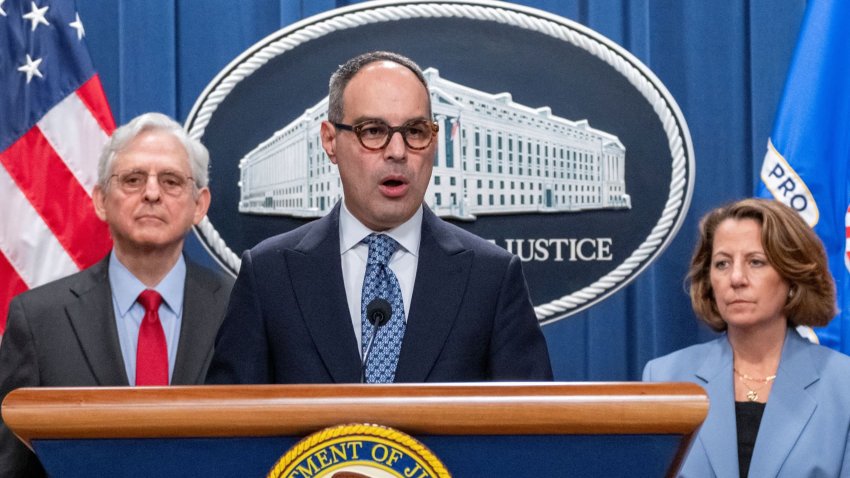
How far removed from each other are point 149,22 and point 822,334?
190cm

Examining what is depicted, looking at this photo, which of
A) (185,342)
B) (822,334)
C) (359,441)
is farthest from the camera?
(822,334)

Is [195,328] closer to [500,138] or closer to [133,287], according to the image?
[133,287]

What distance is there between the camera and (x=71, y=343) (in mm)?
1902

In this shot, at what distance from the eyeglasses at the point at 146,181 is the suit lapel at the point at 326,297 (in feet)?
2.21

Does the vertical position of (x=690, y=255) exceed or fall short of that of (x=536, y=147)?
it falls short

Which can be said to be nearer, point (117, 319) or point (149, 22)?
point (117, 319)

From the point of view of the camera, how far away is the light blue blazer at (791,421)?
207cm

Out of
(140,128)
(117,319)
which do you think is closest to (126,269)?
(117,319)

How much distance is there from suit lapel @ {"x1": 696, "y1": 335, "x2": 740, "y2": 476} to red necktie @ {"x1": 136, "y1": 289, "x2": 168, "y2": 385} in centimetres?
115

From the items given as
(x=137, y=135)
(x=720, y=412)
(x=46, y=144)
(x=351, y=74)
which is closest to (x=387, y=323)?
(x=351, y=74)

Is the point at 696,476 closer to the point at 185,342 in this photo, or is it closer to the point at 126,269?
the point at 185,342

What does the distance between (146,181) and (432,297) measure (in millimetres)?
934

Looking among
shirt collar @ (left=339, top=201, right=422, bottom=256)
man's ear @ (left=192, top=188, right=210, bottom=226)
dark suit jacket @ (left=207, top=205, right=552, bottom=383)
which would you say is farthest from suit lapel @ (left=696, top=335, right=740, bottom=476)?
man's ear @ (left=192, top=188, right=210, bottom=226)

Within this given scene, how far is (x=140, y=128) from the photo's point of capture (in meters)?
2.09
